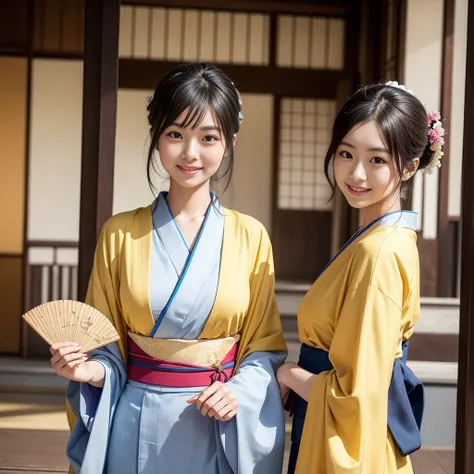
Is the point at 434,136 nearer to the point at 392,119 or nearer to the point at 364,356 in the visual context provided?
the point at 392,119

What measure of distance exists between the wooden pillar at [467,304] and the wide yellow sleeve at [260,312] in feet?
2.00

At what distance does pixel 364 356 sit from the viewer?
1.97 meters

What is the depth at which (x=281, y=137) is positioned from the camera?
891 cm

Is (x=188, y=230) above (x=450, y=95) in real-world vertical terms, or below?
below

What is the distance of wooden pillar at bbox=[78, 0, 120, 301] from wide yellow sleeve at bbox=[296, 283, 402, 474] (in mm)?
1273

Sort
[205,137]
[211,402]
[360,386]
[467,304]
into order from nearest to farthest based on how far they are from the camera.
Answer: [360,386], [211,402], [205,137], [467,304]

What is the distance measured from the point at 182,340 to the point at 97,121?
3.77 feet

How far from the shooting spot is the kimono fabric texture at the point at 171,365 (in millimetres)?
2162

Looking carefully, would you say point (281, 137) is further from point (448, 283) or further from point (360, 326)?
point (360, 326)

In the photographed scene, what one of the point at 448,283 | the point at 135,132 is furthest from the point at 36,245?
the point at 448,283

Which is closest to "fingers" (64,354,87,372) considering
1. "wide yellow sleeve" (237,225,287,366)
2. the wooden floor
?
"wide yellow sleeve" (237,225,287,366)

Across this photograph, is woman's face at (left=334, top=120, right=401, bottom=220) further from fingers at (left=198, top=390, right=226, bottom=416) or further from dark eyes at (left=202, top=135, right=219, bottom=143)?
fingers at (left=198, top=390, right=226, bottom=416)

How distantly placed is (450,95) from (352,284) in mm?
4462

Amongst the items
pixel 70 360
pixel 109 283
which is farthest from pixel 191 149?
pixel 70 360
